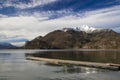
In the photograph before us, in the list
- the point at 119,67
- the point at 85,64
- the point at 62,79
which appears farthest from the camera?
the point at 85,64

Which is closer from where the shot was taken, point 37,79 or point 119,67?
point 37,79

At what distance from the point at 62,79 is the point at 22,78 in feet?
25.0

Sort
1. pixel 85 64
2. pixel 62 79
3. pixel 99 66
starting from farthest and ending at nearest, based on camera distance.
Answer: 1. pixel 85 64
2. pixel 99 66
3. pixel 62 79

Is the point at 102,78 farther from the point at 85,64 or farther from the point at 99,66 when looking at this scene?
the point at 85,64

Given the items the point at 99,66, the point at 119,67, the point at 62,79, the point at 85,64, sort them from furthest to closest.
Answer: the point at 85,64 < the point at 99,66 < the point at 119,67 < the point at 62,79

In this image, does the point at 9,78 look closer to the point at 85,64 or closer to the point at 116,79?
the point at 116,79

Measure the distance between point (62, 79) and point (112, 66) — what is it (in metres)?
19.6

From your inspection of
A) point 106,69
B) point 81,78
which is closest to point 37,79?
point 81,78

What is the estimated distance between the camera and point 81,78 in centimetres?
4116

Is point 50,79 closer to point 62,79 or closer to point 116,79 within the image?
point 62,79

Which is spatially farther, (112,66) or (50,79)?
(112,66)

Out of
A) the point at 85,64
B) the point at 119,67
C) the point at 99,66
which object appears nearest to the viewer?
the point at 119,67

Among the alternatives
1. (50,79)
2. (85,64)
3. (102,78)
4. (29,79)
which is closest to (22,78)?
(29,79)

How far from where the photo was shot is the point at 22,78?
42562 mm
